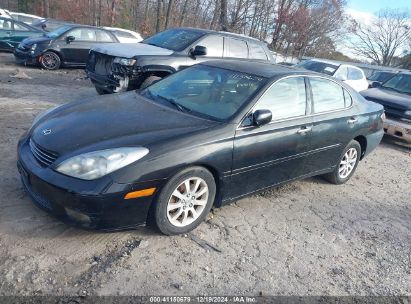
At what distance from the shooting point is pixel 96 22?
32.7m

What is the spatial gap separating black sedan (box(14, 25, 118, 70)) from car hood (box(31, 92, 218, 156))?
8.65 metres

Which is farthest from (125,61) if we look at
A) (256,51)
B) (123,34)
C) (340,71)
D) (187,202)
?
(123,34)

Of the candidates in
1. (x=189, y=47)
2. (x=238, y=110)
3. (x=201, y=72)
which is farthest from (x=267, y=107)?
(x=189, y=47)

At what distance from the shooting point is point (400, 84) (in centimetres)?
987

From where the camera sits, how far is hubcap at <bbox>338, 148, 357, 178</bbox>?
17.4ft

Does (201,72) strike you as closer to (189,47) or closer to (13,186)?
(13,186)

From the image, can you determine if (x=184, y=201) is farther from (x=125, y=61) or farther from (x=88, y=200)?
(x=125, y=61)

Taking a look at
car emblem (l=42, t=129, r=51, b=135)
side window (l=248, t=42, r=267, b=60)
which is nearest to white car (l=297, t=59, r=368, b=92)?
side window (l=248, t=42, r=267, b=60)

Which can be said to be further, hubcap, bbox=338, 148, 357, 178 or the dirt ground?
hubcap, bbox=338, 148, 357, 178

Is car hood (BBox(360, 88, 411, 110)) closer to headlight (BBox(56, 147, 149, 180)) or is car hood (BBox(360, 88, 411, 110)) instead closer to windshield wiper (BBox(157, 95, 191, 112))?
windshield wiper (BBox(157, 95, 191, 112))

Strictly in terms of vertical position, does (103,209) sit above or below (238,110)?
below

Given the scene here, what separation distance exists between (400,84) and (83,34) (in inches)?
382

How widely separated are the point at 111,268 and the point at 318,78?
3345mm

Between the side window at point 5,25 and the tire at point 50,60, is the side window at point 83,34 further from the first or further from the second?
the side window at point 5,25
